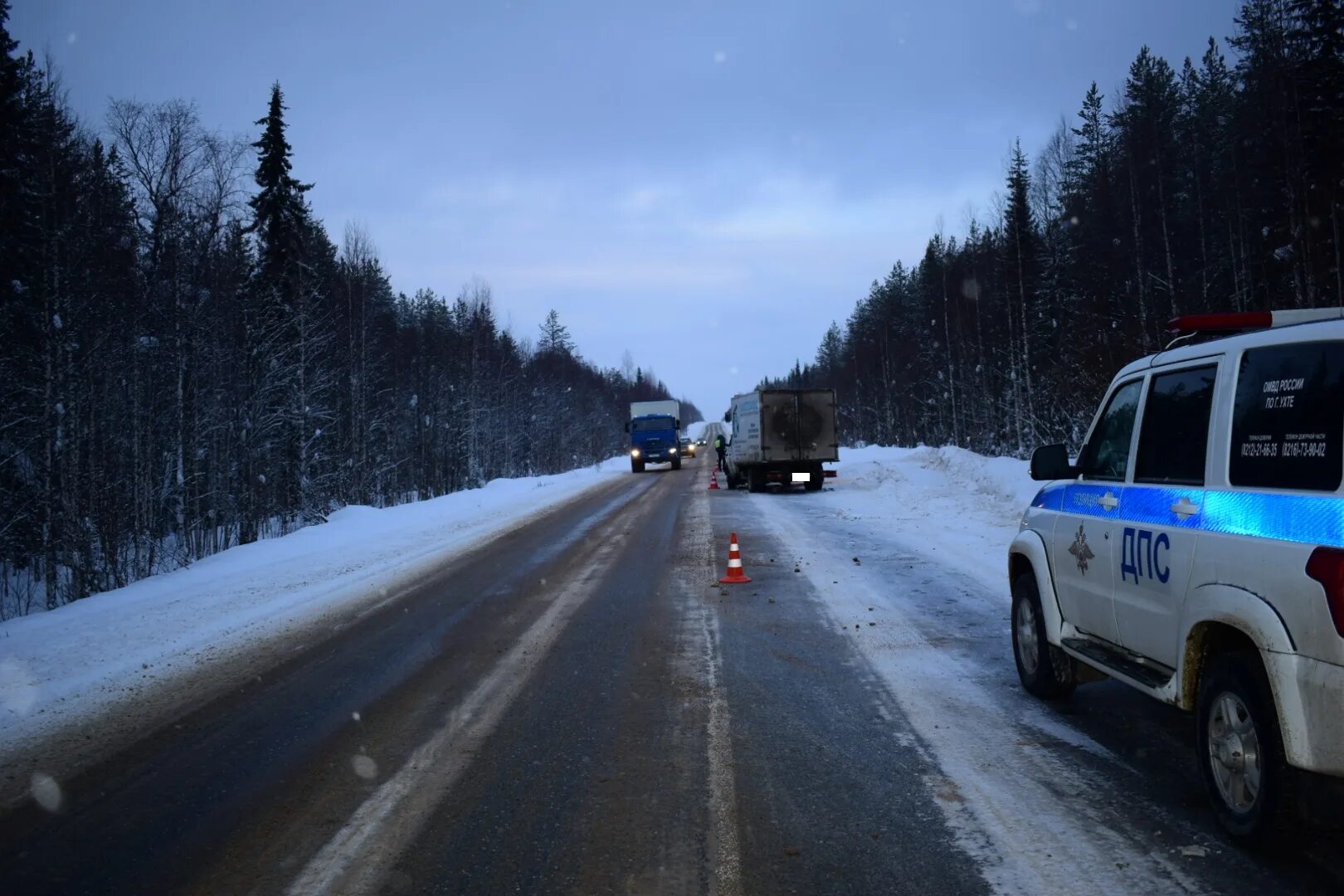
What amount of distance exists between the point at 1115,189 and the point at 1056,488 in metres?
44.0

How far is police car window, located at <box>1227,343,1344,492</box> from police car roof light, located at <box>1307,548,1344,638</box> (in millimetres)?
265

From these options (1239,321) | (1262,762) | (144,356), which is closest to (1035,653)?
(1262,762)

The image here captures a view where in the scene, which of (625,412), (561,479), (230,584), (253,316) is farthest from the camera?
(625,412)

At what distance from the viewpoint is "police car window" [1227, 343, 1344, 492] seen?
304 cm

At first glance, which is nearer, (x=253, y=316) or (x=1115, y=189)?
(x=253, y=316)

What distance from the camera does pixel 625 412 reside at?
4788 inches

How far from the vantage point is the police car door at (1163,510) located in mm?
3809

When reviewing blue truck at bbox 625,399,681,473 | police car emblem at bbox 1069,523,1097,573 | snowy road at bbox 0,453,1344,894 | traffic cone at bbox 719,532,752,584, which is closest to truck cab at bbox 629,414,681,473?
blue truck at bbox 625,399,681,473

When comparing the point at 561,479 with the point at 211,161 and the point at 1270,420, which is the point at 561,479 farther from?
the point at 1270,420

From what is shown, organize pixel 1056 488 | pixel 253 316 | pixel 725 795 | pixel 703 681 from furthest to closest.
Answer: pixel 253 316 → pixel 703 681 → pixel 1056 488 → pixel 725 795

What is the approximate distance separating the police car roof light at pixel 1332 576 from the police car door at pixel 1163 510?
79 cm

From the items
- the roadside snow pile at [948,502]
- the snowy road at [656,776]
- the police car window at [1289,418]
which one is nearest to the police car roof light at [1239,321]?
the police car window at [1289,418]

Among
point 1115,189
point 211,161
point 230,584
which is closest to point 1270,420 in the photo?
point 230,584

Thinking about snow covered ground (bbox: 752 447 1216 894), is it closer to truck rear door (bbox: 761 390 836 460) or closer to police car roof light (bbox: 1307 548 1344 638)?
police car roof light (bbox: 1307 548 1344 638)
